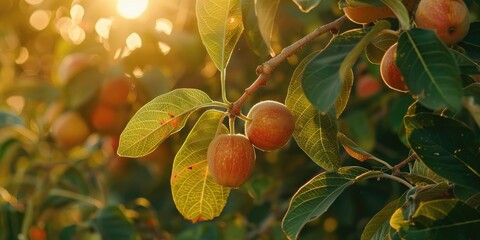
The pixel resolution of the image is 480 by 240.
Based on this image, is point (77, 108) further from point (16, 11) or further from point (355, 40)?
point (355, 40)

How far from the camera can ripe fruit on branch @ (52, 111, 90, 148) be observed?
227 cm

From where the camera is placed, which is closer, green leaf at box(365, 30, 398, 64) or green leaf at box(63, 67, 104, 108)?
green leaf at box(365, 30, 398, 64)

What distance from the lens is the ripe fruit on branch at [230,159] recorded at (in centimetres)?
100

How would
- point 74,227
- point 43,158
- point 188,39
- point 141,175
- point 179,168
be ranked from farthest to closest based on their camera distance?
point 141,175, point 43,158, point 188,39, point 74,227, point 179,168

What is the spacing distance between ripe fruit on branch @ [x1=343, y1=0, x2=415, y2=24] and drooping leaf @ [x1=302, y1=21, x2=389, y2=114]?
6cm

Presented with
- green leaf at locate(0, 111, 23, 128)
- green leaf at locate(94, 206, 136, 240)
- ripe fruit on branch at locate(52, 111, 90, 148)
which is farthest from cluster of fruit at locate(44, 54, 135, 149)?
green leaf at locate(94, 206, 136, 240)

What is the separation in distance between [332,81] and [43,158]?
5.61ft

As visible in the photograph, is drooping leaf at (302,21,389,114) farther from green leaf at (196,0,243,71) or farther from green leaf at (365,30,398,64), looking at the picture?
green leaf at (196,0,243,71)

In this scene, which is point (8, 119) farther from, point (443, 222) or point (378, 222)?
point (443, 222)

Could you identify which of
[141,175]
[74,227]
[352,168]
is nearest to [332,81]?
[352,168]

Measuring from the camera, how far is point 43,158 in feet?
7.88

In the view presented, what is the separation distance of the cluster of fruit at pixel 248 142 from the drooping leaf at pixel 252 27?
0.25 ft

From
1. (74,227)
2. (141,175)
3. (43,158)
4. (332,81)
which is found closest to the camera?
(332,81)

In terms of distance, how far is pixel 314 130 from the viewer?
3.40ft
